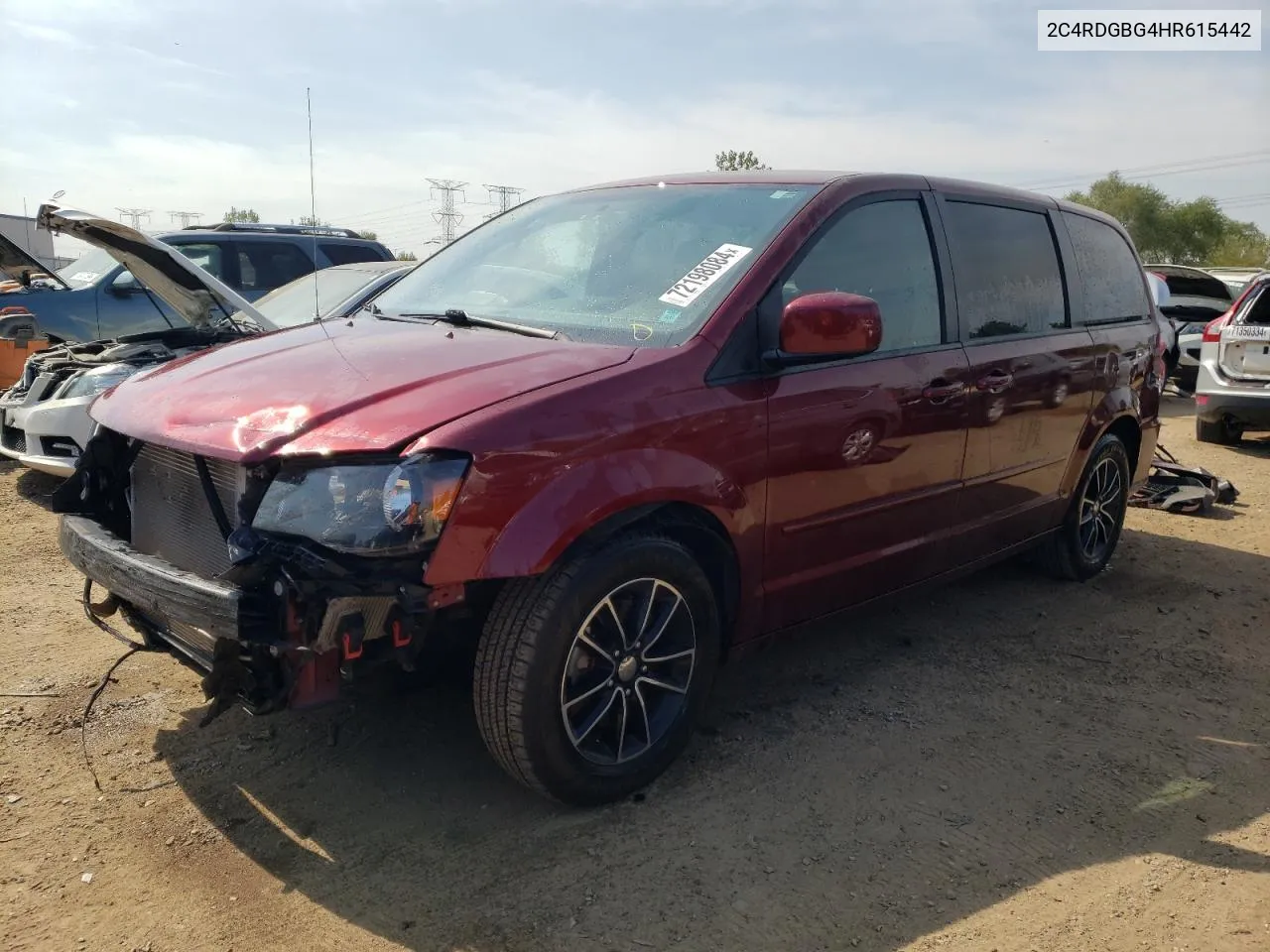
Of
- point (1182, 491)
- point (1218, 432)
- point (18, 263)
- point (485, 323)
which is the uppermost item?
point (18, 263)

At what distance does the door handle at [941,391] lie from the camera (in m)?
3.68

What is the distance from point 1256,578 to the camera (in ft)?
17.9

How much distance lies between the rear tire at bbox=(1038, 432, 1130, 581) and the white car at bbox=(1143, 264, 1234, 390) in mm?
8372

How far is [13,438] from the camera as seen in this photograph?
6656 millimetres

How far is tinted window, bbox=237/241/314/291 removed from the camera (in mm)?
9539

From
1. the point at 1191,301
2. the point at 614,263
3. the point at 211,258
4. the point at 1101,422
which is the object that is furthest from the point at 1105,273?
the point at 1191,301

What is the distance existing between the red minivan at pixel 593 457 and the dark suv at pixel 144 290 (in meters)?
5.38

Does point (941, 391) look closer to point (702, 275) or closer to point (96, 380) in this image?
point (702, 275)

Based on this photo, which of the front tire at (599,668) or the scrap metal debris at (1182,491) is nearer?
the front tire at (599,668)

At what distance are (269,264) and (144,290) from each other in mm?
1898

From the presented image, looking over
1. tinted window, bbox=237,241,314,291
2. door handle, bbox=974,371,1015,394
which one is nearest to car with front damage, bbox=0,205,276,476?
tinted window, bbox=237,241,314,291

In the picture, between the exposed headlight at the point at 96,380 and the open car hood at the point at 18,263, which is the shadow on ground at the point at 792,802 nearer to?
the exposed headlight at the point at 96,380

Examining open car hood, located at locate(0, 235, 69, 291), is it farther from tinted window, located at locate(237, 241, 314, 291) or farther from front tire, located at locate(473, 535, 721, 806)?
front tire, located at locate(473, 535, 721, 806)

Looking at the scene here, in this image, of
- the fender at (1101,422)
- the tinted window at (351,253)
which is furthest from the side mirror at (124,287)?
the fender at (1101,422)
